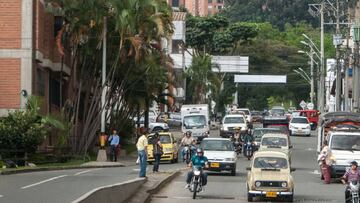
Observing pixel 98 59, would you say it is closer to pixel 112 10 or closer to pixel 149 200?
pixel 112 10

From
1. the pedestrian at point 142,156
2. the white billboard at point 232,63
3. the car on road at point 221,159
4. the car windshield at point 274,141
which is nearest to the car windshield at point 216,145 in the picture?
the car on road at point 221,159

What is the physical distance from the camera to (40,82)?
46.1 meters

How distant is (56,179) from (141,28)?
2017 cm

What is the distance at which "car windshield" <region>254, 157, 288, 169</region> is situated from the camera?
26328 millimetres

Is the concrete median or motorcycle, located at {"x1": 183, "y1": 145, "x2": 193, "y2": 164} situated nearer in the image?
the concrete median

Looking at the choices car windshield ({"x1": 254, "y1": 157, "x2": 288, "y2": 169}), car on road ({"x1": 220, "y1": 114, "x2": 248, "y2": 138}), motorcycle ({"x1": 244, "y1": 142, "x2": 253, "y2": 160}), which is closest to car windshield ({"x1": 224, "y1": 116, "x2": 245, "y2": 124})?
car on road ({"x1": 220, "y1": 114, "x2": 248, "y2": 138})

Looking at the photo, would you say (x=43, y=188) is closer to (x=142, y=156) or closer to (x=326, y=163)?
(x=142, y=156)

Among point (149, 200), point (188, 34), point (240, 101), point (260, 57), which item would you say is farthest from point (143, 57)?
point (240, 101)

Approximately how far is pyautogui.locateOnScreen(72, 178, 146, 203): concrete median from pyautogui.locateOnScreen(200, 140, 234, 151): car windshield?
10033 mm

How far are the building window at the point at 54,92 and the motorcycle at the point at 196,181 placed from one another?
82.1 feet

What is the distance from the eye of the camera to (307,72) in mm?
133875

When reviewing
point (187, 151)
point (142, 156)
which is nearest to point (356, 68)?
point (187, 151)

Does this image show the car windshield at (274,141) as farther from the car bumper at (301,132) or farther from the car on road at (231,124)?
the car bumper at (301,132)

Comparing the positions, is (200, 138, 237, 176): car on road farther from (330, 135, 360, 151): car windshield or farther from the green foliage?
the green foliage
